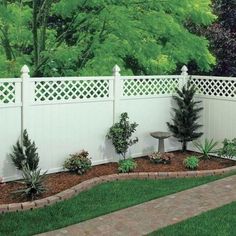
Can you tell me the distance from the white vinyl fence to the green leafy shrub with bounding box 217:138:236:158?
1.42 feet

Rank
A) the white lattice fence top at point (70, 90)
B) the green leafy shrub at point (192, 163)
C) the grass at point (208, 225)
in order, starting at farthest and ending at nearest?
1. the green leafy shrub at point (192, 163)
2. the white lattice fence top at point (70, 90)
3. the grass at point (208, 225)

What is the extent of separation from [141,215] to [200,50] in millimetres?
6335

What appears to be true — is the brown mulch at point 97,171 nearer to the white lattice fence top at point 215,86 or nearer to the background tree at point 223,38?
the white lattice fence top at point 215,86

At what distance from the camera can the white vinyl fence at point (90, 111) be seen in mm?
8375

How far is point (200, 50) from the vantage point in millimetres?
11766

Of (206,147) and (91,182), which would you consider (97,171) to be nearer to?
(91,182)

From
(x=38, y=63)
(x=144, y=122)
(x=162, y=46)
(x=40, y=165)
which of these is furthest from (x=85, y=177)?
(x=162, y=46)

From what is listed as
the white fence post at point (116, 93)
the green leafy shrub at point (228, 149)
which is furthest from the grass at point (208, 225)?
the white fence post at point (116, 93)

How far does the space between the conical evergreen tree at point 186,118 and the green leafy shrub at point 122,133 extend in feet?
4.76

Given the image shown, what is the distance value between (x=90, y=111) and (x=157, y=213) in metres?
3.42

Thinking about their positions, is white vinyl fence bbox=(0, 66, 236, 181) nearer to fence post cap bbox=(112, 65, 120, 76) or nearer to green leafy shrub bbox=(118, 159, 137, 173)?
fence post cap bbox=(112, 65, 120, 76)

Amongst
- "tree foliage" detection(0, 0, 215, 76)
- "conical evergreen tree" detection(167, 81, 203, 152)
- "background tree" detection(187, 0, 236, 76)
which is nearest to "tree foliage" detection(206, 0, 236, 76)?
"background tree" detection(187, 0, 236, 76)

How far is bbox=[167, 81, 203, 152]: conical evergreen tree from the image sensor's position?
1089 centimetres

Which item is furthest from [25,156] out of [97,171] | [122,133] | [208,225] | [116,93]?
[208,225]
